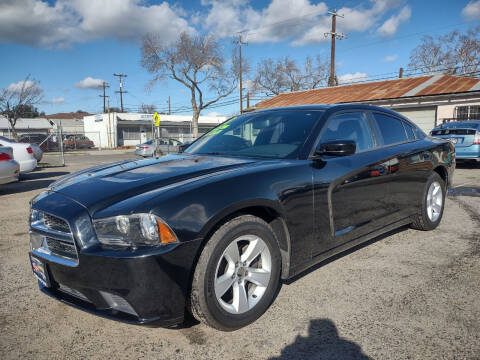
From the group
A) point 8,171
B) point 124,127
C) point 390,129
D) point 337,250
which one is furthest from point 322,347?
point 124,127

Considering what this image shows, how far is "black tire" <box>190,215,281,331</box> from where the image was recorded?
2.08 m

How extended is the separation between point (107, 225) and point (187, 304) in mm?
690

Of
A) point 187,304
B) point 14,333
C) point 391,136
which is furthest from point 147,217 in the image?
point 391,136

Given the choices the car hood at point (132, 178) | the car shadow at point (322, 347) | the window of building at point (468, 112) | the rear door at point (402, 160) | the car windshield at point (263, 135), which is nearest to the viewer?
the car shadow at point (322, 347)

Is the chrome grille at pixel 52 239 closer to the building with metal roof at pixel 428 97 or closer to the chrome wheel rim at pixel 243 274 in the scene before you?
the chrome wheel rim at pixel 243 274

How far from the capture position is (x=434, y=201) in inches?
176

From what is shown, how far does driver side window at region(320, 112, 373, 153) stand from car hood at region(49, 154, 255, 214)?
0.83m

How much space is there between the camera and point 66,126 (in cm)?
5797

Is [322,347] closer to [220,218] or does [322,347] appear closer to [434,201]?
[220,218]

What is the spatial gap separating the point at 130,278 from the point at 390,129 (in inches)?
124

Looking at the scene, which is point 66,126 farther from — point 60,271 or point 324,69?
point 60,271

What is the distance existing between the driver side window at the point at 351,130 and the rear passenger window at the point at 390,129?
236mm

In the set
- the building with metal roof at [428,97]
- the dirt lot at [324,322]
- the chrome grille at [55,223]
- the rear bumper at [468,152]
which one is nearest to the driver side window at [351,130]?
the dirt lot at [324,322]

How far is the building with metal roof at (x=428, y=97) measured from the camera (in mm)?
17077
